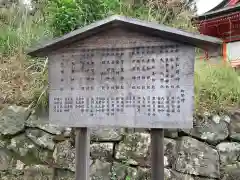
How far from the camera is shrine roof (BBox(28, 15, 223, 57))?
2.41m

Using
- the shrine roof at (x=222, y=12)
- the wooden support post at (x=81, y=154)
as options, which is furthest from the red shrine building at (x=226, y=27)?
the wooden support post at (x=81, y=154)

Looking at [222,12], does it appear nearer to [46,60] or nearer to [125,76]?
[46,60]

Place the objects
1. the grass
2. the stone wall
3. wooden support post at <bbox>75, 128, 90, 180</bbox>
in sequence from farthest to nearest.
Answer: the grass
the stone wall
wooden support post at <bbox>75, 128, 90, 180</bbox>

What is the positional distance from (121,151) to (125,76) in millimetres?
1901

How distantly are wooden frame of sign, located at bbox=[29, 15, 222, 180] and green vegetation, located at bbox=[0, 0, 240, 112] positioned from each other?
6.41ft

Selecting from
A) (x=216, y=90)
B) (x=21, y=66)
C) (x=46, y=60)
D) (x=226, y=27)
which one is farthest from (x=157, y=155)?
(x=226, y=27)

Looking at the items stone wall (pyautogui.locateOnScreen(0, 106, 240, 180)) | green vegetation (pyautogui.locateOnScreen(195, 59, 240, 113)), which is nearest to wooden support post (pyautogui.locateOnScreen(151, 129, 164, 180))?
stone wall (pyautogui.locateOnScreen(0, 106, 240, 180))

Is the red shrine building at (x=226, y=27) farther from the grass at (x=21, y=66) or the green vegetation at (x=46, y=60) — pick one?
the grass at (x=21, y=66)

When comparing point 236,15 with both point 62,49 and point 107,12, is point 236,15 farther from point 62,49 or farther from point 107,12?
point 62,49

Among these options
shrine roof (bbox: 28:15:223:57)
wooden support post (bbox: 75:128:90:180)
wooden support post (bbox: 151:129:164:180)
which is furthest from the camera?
wooden support post (bbox: 75:128:90:180)

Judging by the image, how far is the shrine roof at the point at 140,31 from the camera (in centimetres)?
241

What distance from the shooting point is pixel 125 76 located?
256 cm

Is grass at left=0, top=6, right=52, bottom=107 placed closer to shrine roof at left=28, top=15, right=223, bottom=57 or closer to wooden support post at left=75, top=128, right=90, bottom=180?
wooden support post at left=75, top=128, right=90, bottom=180

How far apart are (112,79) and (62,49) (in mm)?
510
